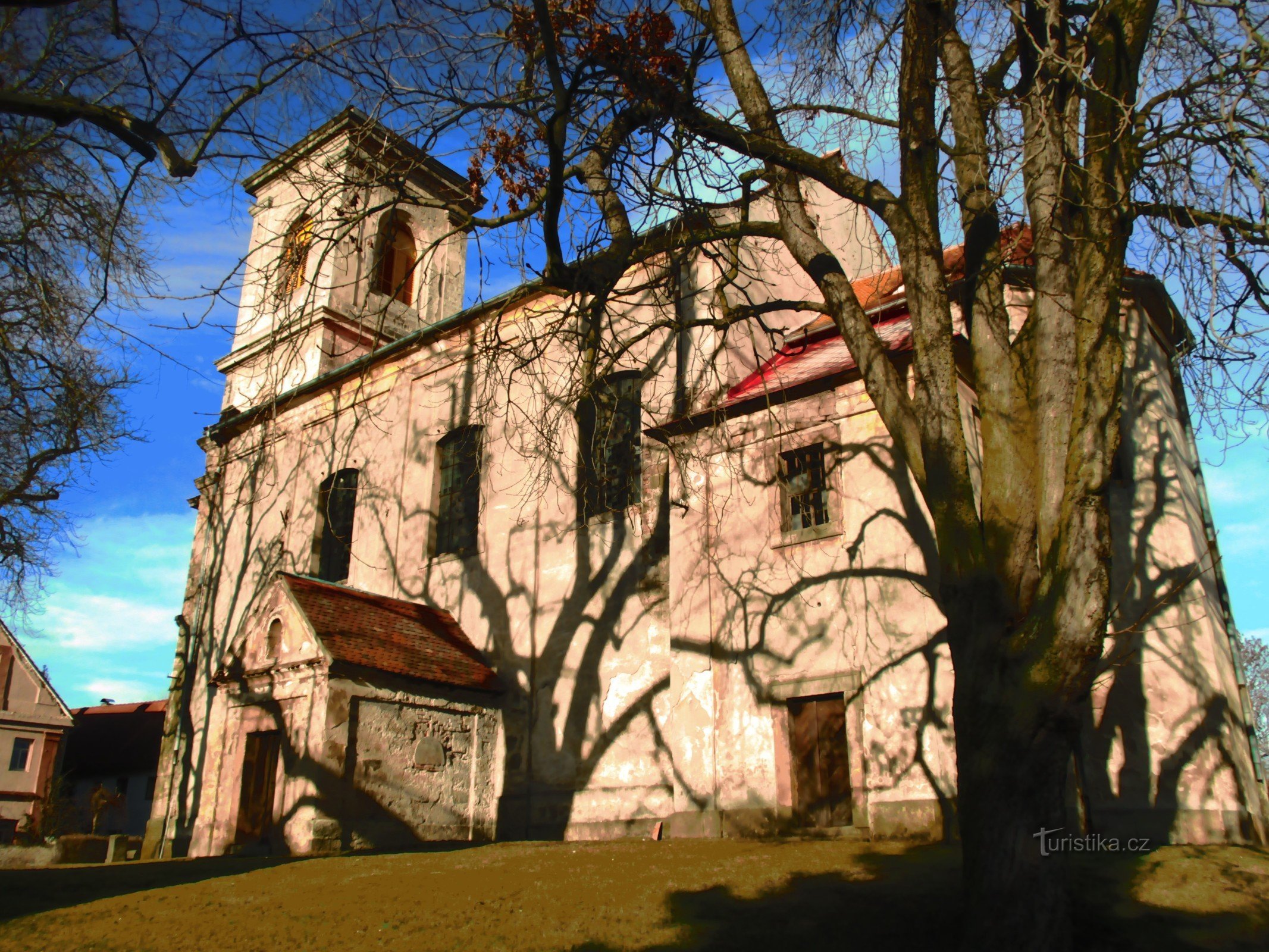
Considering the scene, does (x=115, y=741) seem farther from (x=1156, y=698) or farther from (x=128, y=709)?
(x=1156, y=698)

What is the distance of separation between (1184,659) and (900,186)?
7296mm

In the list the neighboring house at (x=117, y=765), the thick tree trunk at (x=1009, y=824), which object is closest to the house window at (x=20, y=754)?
the neighboring house at (x=117, y=765)

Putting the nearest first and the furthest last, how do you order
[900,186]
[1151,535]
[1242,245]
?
1. [1242,245]
2. [900,186]
3. [1151,535]

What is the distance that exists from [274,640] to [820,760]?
7901 millimetres

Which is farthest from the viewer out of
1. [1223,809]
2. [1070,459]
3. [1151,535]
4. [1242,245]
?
[1151,535]

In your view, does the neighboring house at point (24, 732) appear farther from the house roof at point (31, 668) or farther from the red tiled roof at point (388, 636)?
the red tiled roof at point (388, 636)

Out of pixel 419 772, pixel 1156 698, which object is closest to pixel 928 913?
pixel 1156 698

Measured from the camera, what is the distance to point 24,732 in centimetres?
3312

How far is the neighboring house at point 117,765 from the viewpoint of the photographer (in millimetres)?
35812

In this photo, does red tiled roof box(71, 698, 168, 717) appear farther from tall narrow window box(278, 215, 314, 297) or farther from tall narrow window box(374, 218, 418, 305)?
tall narrow window box(278, 215, 314, 297)

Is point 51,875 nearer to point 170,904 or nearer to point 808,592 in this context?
point 170,904

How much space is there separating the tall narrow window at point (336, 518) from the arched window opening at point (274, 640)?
4.87 metres

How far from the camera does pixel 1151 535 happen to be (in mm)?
11938

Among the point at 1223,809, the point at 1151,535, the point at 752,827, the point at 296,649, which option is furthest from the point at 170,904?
the point at 1151,535
